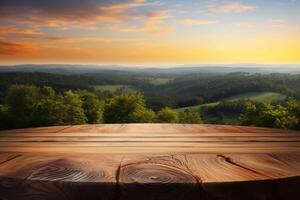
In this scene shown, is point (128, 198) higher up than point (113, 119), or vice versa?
point (128, 198)

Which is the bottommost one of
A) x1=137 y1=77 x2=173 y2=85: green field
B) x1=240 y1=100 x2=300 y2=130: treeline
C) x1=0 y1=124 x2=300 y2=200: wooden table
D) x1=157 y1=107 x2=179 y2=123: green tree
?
x1=157 y1=107 x2=179 y2=123: green tree

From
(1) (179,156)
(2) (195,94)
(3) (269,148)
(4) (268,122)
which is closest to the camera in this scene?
(1) (179,156)

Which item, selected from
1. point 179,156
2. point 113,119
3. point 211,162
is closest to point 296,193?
point 211,162

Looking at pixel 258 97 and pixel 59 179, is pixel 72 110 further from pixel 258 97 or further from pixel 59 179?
pixel 258 97

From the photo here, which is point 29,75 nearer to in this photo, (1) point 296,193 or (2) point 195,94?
(2) point 195,94

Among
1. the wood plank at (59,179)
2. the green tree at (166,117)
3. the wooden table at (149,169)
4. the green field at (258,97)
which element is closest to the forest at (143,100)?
the green tree at (166,117)

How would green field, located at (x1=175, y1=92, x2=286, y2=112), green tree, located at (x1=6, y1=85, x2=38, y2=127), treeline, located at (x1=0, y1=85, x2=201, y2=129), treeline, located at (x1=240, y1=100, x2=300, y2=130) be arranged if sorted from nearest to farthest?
1. treeline, located at (x1=240, y1=100, x2=300, y2=130)
2. green tree, located at (x1=6, y1=85, x2=38, y2=127)
3. treeline, located at (x1=0, y1=85, x2=201, y2=129)
4. green field, located at (x1=175, y1=92, x2=286, y2=112)

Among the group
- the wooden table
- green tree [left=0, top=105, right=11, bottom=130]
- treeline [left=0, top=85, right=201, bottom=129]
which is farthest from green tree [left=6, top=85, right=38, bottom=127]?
the wooden table

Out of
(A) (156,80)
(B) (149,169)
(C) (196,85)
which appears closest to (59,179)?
(B) (149,169)

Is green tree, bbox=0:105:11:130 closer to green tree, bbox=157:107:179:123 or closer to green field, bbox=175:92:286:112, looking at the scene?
green tree, bbox=157:107:179:123
